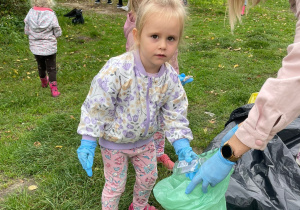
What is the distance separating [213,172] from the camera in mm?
1455

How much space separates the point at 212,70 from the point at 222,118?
181 cm

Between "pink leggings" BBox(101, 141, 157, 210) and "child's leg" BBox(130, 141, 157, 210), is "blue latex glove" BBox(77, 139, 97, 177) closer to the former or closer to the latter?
"pink leggings" BBox(101, 141, 157, 210)

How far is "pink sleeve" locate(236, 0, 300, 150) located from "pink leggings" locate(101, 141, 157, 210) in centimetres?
75

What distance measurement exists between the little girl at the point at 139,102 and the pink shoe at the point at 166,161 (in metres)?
0.72

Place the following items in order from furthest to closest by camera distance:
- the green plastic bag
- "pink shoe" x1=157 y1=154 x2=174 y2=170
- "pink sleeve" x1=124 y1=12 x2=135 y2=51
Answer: "pink shoe" x1=157 y1=154 x2=174 y2=170 → "pink sleeve" x1=124 y1=12 x2=135 y2=51 → the green plastic bag

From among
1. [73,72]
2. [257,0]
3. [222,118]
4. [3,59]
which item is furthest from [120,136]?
[3,59]

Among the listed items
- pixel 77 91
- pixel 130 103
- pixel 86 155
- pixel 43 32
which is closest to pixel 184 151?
pixel 130 103

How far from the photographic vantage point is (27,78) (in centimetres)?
499

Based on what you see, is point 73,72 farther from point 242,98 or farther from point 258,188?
point 258,188

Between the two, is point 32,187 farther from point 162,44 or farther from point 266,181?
point 266,181

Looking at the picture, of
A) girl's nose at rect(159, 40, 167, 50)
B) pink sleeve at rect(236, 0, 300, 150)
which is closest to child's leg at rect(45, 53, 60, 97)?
girl's nose at rect(159, 40, 167, 50)

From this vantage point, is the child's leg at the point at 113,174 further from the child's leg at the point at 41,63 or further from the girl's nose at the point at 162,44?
the child's leg at the point at 41,63

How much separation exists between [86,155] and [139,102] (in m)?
0.39

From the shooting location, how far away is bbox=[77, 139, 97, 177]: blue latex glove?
160 centimetres
